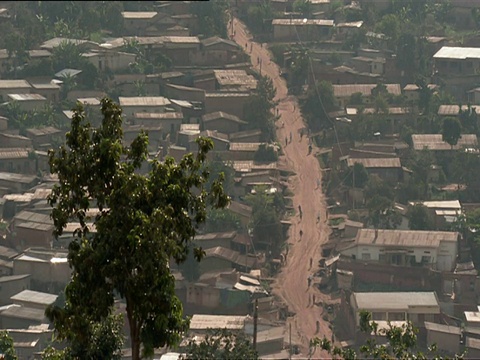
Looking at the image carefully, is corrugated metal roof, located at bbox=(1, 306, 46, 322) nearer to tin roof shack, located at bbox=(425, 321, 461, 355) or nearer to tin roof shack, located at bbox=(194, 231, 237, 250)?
tin roof shack, located at bbox=(194, 231, 237, 250)

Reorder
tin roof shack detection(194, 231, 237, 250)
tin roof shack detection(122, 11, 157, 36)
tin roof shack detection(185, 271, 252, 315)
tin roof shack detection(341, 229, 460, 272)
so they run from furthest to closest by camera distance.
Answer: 1. tin roof shack detection(122, 11, 157, 36)
2. tin roof shack detection(194, 231, 237, 250)
3. tin roof shack detection(341, 229, 460, 272)
4. tin roof shack detection(185, 271, 252, 315)

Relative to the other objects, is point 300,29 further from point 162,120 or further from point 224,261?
point 224,261

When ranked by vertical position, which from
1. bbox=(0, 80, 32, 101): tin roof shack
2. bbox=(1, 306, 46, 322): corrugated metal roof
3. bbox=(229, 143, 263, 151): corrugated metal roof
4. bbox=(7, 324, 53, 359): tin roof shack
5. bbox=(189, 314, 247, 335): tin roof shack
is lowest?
bbox=(7, 324, 53, 359): tin roof shack

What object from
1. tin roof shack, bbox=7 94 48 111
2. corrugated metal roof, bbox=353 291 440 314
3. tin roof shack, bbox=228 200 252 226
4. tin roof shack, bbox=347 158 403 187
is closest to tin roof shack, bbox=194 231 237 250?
tin roof shack, bbox=228 200 252 226

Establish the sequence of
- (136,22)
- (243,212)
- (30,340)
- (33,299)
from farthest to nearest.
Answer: (136,22)
(243,212)
(33,299)
(30,340)

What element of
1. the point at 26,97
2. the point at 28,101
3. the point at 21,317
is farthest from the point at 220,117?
the point at 21,317

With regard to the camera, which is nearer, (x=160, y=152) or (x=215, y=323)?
(x=215, y=323)

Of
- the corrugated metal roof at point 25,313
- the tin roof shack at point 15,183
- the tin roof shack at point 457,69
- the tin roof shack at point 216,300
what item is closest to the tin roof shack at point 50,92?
the tin roof shack at point 15,183

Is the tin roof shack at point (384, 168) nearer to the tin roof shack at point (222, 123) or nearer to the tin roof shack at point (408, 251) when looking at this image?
the tin roof shack at point (222, 123)
